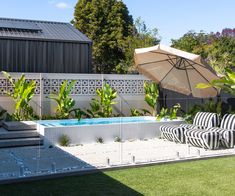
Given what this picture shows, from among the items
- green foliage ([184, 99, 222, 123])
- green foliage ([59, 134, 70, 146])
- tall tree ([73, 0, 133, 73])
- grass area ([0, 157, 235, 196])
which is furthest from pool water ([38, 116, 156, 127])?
tall tree ([73, 0, 133, 73])

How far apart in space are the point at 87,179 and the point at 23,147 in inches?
190

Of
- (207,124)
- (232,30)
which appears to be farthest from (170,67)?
(232,30)

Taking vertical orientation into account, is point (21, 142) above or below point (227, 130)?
below

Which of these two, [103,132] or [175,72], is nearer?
[103,132]

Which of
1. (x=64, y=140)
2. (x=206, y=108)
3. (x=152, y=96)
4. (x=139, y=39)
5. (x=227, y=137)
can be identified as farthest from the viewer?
(x=139, y=39)

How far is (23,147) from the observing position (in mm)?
12086

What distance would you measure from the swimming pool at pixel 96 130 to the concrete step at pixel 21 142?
278mm

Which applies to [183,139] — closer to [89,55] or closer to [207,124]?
→ [207,124]

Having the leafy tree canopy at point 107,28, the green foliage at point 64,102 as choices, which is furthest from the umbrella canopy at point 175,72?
the leafy tree canopy at point 107,28

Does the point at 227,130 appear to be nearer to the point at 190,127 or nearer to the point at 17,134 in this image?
the point at 190,127

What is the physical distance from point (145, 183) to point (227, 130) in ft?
16.3

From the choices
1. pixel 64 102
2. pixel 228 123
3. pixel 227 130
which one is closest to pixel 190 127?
pixel 228 123

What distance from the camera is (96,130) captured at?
1308 centimetres

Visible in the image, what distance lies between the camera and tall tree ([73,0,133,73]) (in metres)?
36.5
